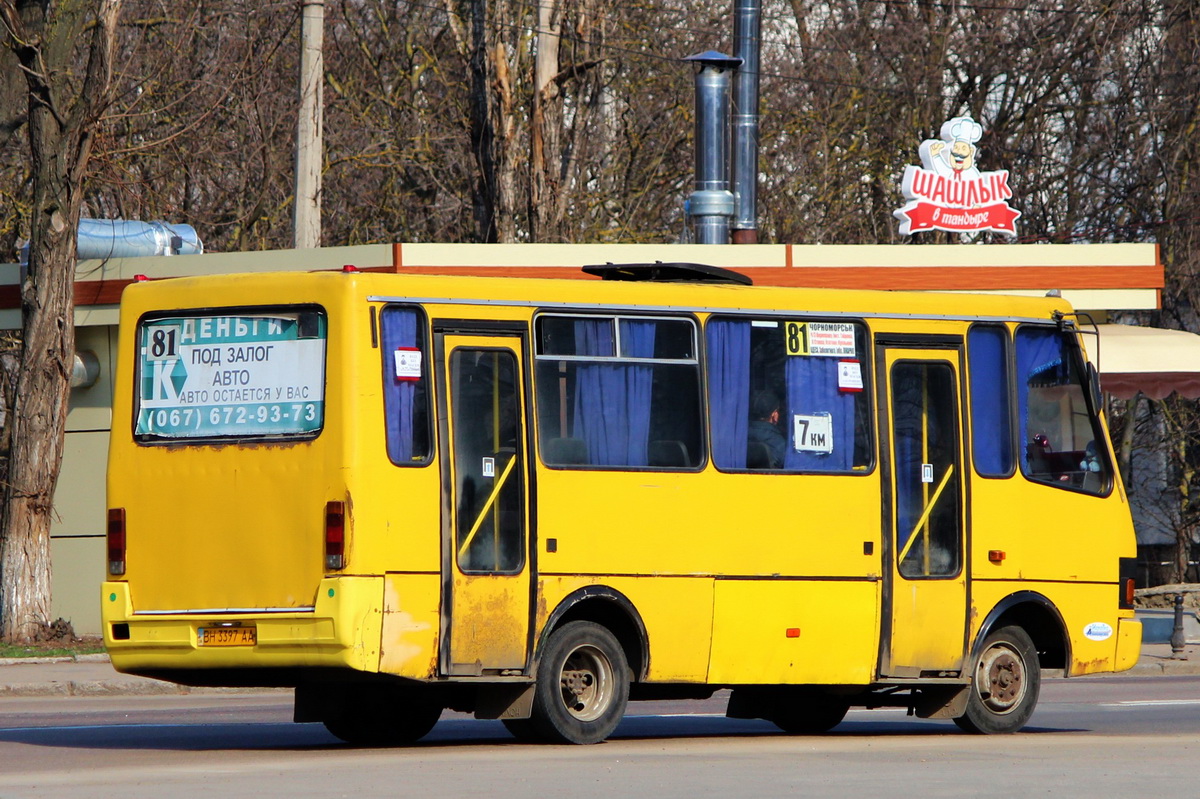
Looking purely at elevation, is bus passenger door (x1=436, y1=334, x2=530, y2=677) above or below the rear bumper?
above

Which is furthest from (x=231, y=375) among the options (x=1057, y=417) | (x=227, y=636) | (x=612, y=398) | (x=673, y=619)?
(x=1057, y=417)

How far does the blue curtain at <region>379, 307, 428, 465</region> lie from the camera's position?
36.8ft

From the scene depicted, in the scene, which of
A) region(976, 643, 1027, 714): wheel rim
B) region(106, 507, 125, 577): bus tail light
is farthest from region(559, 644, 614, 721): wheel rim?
region(976, 643, 1027, 714): wheel rim

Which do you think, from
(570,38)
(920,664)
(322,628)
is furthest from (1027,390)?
(570,38)

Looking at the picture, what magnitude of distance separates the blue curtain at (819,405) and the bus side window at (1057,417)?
1435mm

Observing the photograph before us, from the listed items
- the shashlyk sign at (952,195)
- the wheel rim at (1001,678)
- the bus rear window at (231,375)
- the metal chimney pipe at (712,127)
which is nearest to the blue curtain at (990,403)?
the wheel rim at (1001,678)

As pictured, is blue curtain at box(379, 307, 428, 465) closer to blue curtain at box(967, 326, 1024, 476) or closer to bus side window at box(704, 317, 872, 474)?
bus side window at box(704, 317, 872, 474)

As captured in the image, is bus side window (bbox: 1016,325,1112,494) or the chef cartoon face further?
the chef cartoon face

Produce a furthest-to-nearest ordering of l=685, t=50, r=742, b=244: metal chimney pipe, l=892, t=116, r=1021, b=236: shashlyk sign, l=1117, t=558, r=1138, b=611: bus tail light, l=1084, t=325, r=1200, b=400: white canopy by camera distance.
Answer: l=892, t=116, r=1021, b=236: shashlyk sign < l=685, t=50, r=742, b=244: metal chimney pipe < l=1084, t=325, r=1200, b=400: white canopy < l=1117, t=558, r=1138, b=611: bus tail light

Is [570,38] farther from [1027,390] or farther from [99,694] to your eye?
[1027,390]

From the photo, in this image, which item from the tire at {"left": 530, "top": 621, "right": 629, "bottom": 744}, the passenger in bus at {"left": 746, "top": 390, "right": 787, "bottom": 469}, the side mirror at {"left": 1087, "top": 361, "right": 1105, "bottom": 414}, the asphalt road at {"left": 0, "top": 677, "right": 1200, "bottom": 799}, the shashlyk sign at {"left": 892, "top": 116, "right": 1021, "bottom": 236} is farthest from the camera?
the shashlyk sign at {"left": 892, "top": 116, "right": 1021, "bottom": 236}

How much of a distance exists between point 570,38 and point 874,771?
1902 centimetres

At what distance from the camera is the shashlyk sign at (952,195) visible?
25.7m

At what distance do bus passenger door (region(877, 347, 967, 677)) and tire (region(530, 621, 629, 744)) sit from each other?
1.95 m
